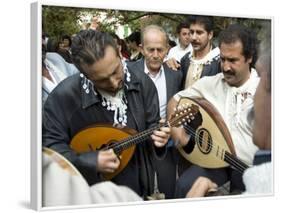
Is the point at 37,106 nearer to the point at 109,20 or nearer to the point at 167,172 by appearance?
the point at 109,20

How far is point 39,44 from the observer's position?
564 cm

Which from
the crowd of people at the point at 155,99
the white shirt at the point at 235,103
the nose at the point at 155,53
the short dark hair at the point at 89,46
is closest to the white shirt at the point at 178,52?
the crowd of people at the point at 155,99

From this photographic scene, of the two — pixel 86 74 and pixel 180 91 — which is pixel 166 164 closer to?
pixel 180 91

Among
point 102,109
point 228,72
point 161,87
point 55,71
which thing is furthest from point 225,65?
point 55,71

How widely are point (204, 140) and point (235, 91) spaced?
52cm

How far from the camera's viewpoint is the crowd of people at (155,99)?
19.1 feet

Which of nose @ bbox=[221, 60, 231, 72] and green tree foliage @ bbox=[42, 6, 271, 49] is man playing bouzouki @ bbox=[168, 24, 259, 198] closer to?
nose @ bbox=[221, 60, 231, 72]

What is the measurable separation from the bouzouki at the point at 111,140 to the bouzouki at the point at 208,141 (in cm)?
35

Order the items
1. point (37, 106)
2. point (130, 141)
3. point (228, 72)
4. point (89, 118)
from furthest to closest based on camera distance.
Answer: point (228, 72), point (130, 141), point (89, 118), point (37, 106)

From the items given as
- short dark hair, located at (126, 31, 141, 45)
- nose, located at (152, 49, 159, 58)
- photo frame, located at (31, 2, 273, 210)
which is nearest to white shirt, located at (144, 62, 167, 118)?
nose, located at (152, 49, 159, 58)

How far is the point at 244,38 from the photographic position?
660cm

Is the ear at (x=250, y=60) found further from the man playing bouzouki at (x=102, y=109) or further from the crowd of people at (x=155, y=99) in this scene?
the man playing bouzouki at (x=102, y=109)

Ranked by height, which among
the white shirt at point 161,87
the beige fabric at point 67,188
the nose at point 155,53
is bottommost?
the beige fabric at point 67,188

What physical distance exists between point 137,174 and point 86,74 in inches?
36.1
